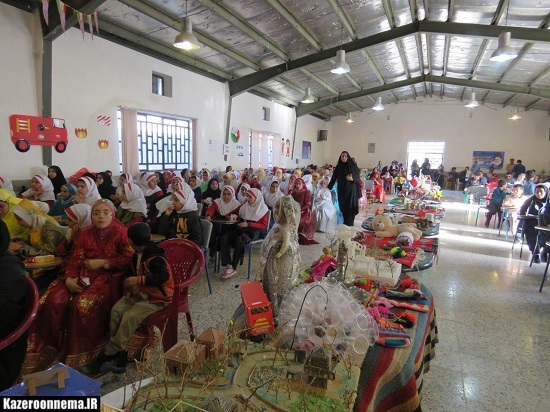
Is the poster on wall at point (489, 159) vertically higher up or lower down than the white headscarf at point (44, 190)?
higher up

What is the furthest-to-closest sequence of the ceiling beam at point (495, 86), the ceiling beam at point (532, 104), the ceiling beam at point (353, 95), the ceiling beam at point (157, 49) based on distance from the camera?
the ceiling beam at point (532, 104) → the ceiling beam at point (353, 95) → the ceiling beam at point (495, 86) → the ceiling beam at point (157, 49)

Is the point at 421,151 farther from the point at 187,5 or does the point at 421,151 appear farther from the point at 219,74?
the point at 187,5

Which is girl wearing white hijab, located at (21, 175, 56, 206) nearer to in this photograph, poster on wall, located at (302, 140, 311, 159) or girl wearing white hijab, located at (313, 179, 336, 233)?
girl wearing white hijab, located at (313, 179, 336, 233)

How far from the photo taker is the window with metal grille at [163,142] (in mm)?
7500

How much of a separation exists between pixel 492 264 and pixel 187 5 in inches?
253

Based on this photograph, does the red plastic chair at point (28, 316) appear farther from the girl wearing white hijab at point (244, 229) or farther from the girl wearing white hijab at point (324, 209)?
the girl wearing white hijab at point (324, 209)

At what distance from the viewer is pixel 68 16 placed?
16.5ft

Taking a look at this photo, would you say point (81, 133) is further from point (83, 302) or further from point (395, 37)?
point (395, 37)

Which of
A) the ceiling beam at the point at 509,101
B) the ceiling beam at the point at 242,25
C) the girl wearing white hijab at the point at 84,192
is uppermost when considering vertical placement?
the ceiling beam at the point at 509,101

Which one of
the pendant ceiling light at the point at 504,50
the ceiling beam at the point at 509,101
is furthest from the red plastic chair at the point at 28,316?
the ceiling beam at the point at 509,101

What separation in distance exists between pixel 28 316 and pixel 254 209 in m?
2.99

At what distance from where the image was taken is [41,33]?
5.24m

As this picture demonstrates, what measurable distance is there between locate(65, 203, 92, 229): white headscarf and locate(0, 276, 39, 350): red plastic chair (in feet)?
3.64

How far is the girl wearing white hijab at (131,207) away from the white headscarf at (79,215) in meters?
1.39
